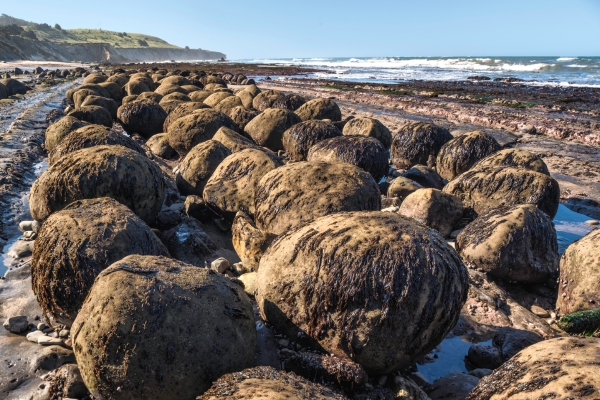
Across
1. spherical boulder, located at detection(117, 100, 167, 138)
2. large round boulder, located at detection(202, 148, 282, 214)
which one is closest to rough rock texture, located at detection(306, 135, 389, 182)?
large round boulder, located at detection(202, 148, 282, 214)

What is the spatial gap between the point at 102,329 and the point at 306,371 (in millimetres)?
1430

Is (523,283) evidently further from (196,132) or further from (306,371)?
(196,132)

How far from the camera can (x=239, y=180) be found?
6.04m

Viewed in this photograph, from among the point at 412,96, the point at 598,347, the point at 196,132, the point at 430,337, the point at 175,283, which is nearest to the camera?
the point at 598,347

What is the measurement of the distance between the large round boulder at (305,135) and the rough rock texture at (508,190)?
3.53m

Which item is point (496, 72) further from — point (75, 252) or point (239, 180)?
point (75, 252)

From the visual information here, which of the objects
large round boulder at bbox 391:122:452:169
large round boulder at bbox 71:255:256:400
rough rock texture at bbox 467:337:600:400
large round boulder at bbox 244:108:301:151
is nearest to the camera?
rough rock texture at bbox 467:337:600:400

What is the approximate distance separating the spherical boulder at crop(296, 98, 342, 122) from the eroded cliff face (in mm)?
75325

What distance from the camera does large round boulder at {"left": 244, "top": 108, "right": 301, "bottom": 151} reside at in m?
10.2

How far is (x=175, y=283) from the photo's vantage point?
282 centimetres

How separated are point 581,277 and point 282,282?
10.9ft

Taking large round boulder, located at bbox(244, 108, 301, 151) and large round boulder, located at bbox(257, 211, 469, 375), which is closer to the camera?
large round boulder, located at bbox(257, 211, 469, 375)

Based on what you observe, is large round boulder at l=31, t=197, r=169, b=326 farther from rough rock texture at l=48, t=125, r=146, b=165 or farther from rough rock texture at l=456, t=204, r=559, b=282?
rough rock texture at l=456, t=204, r=559, b=282

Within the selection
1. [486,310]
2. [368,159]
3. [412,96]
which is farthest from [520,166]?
[412,96]
